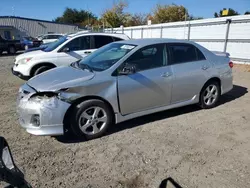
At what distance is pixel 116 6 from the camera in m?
46.8

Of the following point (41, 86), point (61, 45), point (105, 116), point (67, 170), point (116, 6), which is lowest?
point (67, 170)

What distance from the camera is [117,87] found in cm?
380

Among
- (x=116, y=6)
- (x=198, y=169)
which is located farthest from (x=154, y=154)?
(x=116, y=6)

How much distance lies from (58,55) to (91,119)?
4.12 metres

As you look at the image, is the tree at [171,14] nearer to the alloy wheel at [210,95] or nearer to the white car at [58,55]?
the white car at [58,55]

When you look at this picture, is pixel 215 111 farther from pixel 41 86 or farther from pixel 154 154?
pixel 41 86

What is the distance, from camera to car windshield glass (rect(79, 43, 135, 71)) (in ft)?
13.3

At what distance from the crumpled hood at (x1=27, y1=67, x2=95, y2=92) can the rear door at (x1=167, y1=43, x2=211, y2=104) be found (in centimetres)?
170

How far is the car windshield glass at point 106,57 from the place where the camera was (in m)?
4.05

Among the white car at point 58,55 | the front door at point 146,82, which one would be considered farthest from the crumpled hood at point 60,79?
the white car at point 58,55

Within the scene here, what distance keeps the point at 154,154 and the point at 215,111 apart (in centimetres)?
240

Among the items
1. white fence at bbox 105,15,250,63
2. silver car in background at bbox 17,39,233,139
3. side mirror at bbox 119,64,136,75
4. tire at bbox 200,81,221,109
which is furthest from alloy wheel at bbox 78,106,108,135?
white fence at bbox 105,15,250,63

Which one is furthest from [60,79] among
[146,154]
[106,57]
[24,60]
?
[24,60]

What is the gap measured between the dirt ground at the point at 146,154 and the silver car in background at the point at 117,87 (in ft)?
0.96
